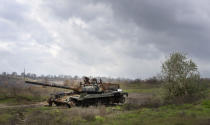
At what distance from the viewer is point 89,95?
79.8 feet

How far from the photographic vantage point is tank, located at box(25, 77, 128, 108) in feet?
78.0

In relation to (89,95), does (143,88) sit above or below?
below

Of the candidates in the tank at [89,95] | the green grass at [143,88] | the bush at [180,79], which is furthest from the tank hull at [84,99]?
the green grass at [143,88]

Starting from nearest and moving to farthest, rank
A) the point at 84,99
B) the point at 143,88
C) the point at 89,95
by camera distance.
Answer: the point at 84,99 < the point at 89,95 < the point at 143,88

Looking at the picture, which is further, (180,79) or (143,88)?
(143,88)

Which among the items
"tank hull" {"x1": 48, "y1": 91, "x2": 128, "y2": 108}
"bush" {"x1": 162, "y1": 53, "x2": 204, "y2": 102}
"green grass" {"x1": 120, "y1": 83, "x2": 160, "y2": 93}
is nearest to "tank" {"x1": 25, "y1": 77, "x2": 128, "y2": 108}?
"tank hull" {"x1": 48, "y1": 91, "x2": 128, "y2": 108}

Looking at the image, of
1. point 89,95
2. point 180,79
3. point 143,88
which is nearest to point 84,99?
point 89,95

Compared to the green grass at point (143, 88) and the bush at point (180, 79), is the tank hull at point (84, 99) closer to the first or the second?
the bush at point (180, 79)

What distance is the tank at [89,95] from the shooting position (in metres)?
23.8

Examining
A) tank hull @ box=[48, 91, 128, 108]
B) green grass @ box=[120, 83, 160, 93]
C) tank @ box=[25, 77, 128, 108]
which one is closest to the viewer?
tank hull @ box=[48, 91, 128, 108]

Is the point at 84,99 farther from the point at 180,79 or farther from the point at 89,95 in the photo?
the point at 180,79

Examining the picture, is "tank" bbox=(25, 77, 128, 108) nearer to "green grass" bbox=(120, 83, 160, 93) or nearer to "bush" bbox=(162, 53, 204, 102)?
"bush" bbox=(162, 53, 204, 102)

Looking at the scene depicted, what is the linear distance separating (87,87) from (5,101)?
9.66 metres

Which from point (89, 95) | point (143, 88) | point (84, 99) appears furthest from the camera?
point (143, 88)
